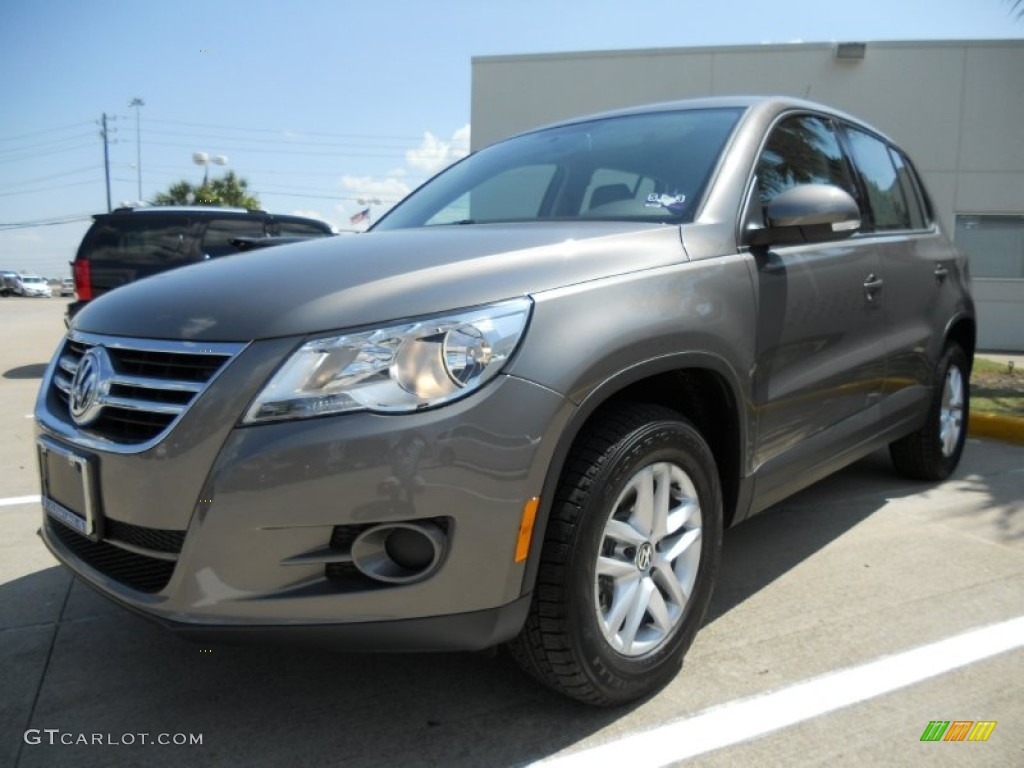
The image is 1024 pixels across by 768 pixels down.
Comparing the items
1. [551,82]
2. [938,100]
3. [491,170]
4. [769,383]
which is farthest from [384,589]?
[938,100]

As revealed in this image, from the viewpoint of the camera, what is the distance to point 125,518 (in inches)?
73.8

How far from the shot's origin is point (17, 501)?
4129 mm

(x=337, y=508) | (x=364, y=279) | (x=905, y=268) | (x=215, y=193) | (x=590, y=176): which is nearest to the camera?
(x=337, y=508)

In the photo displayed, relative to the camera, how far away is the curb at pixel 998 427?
543 cm

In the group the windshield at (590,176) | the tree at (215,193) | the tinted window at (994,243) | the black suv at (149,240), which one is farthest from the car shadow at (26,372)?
the tree at (215,193)

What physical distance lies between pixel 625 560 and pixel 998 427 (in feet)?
15.2

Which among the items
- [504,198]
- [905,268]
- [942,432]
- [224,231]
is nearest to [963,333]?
[942,432]

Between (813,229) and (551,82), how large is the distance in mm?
12047

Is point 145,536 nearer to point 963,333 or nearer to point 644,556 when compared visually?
point 644,556

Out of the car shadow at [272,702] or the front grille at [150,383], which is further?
the car shadow at [272,702]

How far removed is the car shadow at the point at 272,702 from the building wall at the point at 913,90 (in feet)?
40.4

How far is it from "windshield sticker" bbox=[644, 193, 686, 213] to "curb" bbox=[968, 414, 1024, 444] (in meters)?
4.18

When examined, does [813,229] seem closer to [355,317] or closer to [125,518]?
[355,317]

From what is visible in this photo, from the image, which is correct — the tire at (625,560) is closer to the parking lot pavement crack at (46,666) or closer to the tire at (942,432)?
the parking lot pavement crack at (46,666)
